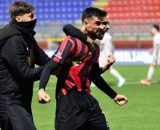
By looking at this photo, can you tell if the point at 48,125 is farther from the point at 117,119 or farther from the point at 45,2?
the point at 45,2

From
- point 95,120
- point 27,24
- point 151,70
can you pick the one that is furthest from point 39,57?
point 151,70

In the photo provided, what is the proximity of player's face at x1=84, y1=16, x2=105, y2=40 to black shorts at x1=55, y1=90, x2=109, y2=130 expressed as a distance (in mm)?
653

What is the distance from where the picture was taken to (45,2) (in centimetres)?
4062

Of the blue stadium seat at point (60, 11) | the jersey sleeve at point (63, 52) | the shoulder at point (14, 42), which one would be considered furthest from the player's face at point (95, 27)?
the blue stadium seat at point (60, 11)

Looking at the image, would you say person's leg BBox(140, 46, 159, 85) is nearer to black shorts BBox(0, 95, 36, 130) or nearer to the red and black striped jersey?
the red and black striped jersey

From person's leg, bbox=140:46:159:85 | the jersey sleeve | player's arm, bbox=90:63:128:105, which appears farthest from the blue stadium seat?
the jersey sleeve

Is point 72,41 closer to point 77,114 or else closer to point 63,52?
point 63,52

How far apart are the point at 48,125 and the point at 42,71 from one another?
497cm

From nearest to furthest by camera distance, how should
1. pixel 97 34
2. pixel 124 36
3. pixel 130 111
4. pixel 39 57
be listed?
pixel 97 34, pixel 39 57, pixel 130 111, pixel 124 36

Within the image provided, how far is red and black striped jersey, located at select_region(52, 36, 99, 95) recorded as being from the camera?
5773mm

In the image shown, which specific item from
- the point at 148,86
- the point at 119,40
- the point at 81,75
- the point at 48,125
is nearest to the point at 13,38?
the point at 81,75

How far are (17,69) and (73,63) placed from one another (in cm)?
59

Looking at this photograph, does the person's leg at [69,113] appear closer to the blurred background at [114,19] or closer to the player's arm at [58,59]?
the player's arm at [58,59]

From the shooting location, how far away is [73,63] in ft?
19.5
